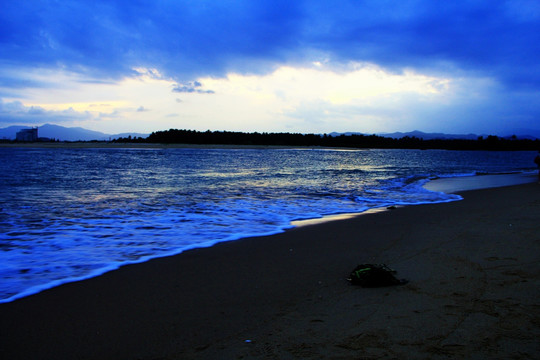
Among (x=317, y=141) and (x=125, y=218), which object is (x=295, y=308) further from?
(x=317, y=141)

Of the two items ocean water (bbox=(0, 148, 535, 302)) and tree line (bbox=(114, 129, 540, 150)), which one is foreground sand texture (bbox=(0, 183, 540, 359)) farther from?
tree line (bbox=(114, 129, 540, 150))

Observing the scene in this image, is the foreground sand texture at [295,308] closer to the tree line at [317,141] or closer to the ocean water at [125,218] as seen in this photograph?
the ocean water at [125,218]

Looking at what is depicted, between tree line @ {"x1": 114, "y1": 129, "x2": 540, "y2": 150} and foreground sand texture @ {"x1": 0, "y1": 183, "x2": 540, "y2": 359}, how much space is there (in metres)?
102

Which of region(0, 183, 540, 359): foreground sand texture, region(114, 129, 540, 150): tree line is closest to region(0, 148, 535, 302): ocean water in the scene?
region(0, 183, 540, 359): foreground sand texture

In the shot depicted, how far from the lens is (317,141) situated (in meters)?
126

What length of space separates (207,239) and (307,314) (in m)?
3.42

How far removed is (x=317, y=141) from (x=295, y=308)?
410 feet

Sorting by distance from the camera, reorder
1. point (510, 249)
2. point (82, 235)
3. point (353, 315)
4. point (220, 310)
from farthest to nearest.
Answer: point (82, 235), point (510, 249), point (220, 310), point (353, 315)

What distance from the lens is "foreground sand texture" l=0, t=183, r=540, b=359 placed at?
8.00 feet

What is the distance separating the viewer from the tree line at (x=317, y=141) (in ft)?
348

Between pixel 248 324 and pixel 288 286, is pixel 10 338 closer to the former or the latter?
pixel 248 324

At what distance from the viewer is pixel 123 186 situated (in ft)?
46.6

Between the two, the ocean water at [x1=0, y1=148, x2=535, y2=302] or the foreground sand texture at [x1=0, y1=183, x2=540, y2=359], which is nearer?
the foreground sand texture at [x1=0, y1=183, x2=540, y2=359]

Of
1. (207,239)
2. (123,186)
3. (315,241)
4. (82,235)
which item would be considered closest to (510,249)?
(315,241)
